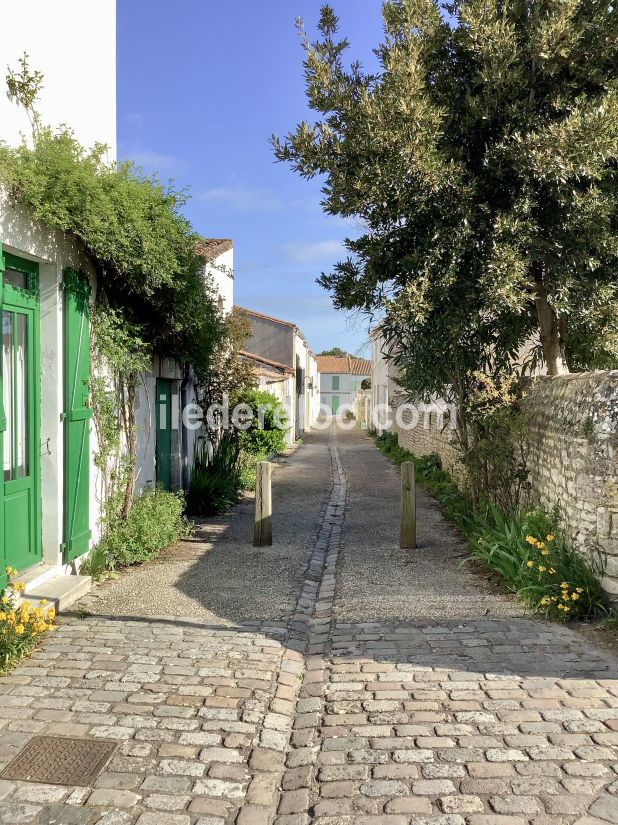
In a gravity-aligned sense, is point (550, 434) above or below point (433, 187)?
below

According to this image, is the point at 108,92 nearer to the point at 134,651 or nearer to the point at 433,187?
the point at 433,187

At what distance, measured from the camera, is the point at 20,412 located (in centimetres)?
555

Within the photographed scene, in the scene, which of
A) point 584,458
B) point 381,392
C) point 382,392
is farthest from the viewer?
point 381,392

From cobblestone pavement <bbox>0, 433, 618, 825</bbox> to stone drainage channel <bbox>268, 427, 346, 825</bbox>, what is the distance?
14 millimetres

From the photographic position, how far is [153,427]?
891 centimetres

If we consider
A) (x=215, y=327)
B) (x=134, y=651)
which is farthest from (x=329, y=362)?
(x=134, y=651)

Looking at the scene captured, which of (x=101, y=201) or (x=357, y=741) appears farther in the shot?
(x=101, y=201)

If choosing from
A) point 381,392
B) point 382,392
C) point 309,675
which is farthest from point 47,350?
point 381,392

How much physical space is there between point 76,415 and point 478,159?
504 cm

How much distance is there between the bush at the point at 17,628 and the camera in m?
4.25

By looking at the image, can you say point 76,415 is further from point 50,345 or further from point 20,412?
point 50,345

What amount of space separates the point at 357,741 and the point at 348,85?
6.73 metres

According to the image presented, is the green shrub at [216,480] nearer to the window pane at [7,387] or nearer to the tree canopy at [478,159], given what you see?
the tree canopy at [478,159]

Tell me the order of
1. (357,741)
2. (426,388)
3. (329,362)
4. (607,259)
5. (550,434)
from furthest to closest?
(329,362) → (426,388) → (607,259) → (550,434) → (357,741)
